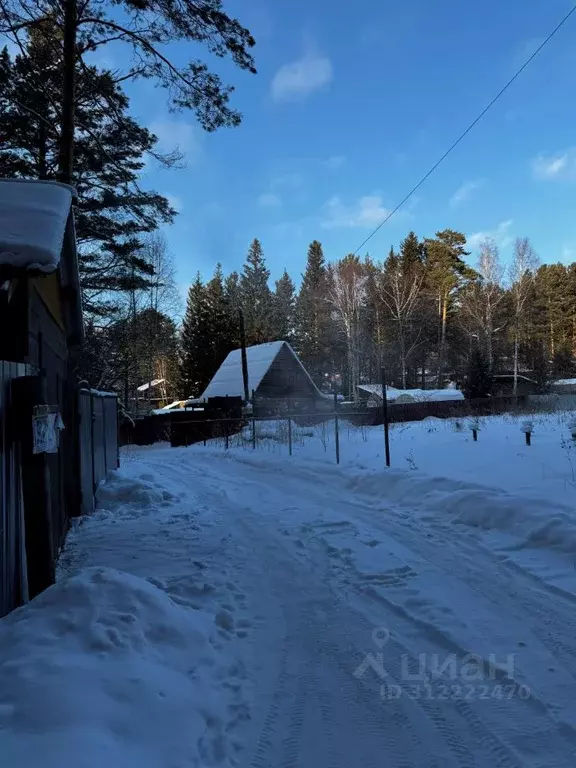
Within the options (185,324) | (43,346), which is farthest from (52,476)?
(185,324)

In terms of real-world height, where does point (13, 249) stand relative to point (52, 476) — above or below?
above

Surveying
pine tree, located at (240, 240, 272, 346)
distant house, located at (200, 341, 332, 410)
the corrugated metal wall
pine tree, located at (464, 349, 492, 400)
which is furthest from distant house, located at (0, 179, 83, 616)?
pine tree, located at (240, 240, 272, 346)

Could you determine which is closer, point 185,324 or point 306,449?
point 306,449

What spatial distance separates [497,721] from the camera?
7.91ft

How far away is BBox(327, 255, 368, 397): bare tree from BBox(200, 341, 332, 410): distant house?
5.81 metres

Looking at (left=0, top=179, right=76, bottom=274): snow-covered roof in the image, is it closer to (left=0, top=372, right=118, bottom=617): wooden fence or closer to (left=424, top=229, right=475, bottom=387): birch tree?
(left=0, top=372, right=118, bottom=617): wooden fence

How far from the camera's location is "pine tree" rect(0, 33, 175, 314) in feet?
34.4

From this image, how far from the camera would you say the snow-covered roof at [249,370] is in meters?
32.3

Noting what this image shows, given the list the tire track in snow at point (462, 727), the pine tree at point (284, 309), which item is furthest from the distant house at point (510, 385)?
the tire track in snow at point (462, 727)

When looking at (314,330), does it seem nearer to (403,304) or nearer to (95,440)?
(403,304)

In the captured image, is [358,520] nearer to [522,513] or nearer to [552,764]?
[522,513]

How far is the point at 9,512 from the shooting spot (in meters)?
3.26

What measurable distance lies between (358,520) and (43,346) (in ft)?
13.6

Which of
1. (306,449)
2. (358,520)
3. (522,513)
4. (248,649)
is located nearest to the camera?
(248,649)
